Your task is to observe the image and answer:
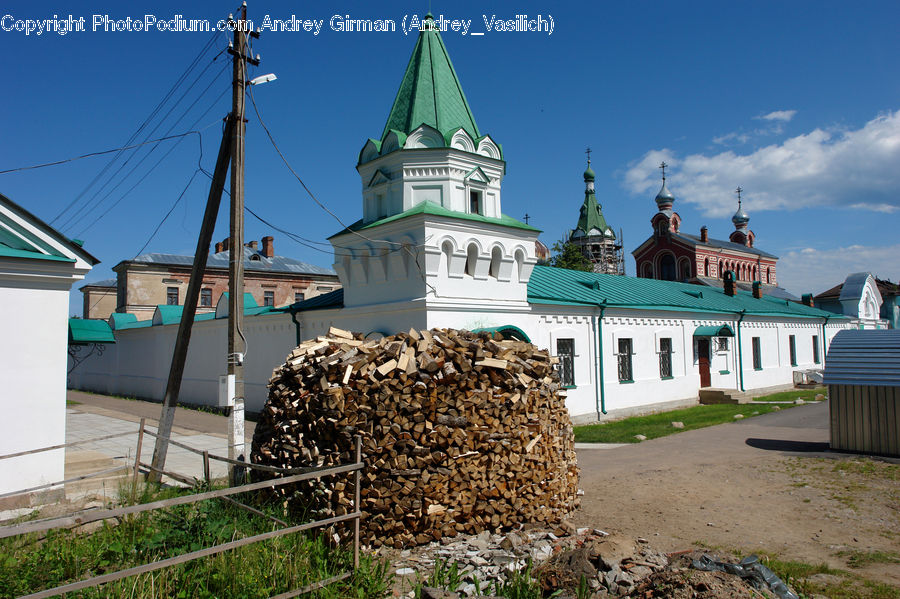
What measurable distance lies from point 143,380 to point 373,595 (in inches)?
1005

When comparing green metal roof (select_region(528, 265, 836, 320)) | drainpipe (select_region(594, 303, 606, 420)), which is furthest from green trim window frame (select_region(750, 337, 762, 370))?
drainpipe (select_region(594, 303, 606, 420))

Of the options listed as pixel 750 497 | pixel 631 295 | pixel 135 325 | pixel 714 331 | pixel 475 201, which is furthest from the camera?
pixel 135 325

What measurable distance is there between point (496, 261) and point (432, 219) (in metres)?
2.31

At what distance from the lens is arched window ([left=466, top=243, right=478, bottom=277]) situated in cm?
1424

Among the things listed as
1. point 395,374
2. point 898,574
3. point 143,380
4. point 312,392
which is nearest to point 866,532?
point 898,574

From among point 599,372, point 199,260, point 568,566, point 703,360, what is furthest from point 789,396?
point 199,260

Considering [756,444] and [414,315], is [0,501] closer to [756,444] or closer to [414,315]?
[414,315]

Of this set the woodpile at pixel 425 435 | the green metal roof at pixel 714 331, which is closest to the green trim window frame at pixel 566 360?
the green metal roof at pixel 714 331

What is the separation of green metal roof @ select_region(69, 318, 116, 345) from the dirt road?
21.8 metres

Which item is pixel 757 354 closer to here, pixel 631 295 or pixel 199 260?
pixel 631 295

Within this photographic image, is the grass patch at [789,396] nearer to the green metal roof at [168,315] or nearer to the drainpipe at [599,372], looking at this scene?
the drainpipe at [599,372]

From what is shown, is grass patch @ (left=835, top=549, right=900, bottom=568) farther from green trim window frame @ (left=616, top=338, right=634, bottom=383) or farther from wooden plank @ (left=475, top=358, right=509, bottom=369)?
green trim window frame @ (left=616, top=338, right=634, bottom=383)

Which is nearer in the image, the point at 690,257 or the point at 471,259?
the point at 471,259

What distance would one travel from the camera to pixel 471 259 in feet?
47.1
